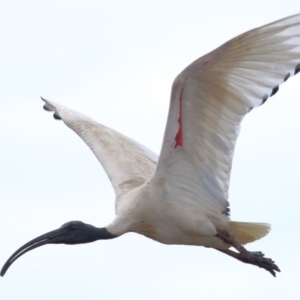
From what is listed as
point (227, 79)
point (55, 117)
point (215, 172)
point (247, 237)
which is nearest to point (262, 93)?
point (227, 79)

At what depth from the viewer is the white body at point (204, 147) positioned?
1084 cm

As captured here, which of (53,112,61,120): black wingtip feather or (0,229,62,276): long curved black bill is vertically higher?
(53,112,61,120): black wingtip feather

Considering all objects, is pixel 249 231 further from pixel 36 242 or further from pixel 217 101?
pixel 36 242

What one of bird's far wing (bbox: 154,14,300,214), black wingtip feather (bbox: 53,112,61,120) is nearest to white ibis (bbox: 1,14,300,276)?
bird's far wing (bbox: 154,14,300,214)

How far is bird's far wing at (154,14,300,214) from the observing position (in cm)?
1079

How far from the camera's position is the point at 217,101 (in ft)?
37.1

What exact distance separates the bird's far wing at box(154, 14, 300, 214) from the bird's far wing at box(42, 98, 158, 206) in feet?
3.19

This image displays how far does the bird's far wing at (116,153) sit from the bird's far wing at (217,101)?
973 mm

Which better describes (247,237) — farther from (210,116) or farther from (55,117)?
(55,117)

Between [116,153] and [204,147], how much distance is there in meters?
1.97

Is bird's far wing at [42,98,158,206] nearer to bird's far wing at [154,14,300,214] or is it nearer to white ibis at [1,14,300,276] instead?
white ibis at [1,14,300,276]

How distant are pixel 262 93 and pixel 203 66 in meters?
0.60

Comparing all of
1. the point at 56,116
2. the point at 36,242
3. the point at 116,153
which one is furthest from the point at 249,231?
the point at 56,116

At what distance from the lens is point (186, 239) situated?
1210 centimetres
